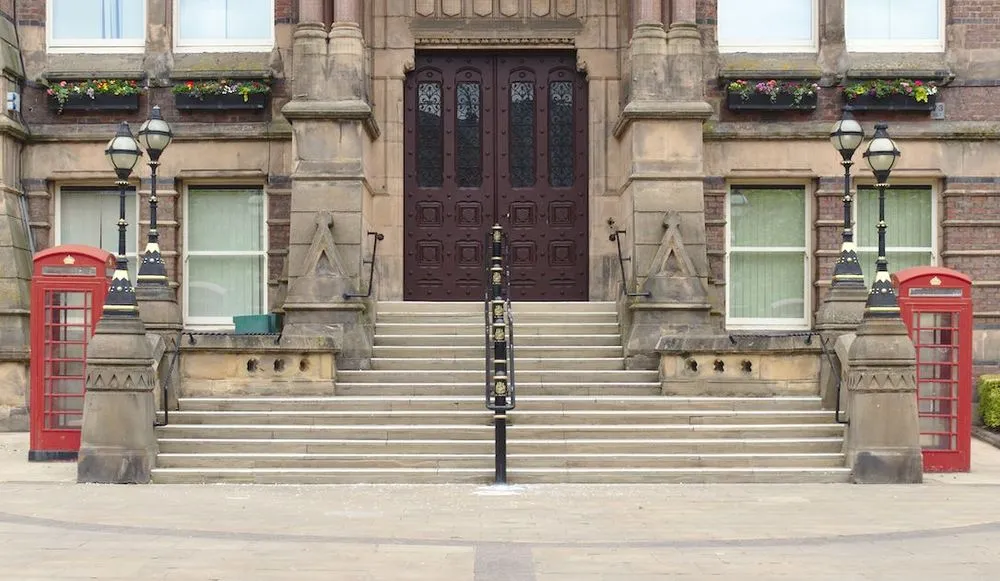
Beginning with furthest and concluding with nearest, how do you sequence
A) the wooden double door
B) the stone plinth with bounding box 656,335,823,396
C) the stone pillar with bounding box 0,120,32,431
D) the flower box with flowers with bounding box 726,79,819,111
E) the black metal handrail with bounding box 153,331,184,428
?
the wooden double door
the flower box with flowers with bounding box 726,79,819,111
the stone pillar with bounding box 0,120,32,431
the stone plinth with bounding box 656,335,823,396
the black metal handrail with bounding box 153,331,184,428

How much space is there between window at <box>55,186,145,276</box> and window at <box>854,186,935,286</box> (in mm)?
10325

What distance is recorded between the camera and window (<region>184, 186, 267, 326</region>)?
807 inches

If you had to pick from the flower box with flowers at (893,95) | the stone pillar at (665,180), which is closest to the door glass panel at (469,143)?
the stone pillar at (665,180)

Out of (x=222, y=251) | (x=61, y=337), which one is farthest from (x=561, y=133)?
(x=61, y=337)

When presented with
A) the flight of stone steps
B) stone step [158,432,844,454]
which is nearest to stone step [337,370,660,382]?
the flight of stone steps

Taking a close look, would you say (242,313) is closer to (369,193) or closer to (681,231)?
(369,193)

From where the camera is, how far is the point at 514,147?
66.9 ft

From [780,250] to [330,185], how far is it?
6525 millimetres

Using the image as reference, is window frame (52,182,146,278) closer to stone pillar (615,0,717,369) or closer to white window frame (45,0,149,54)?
white window frame (45,0,149,54)

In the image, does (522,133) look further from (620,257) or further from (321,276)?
(321,276)

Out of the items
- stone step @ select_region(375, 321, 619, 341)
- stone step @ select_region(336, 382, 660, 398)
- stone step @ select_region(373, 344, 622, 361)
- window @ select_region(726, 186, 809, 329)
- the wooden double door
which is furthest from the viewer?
window @ select_region(726, 186, 809, 329)

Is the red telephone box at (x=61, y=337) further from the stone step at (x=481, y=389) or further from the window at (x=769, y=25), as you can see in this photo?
the window at (x=769, y=25)

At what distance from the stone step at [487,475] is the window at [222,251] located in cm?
611

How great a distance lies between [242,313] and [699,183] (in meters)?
6.85
